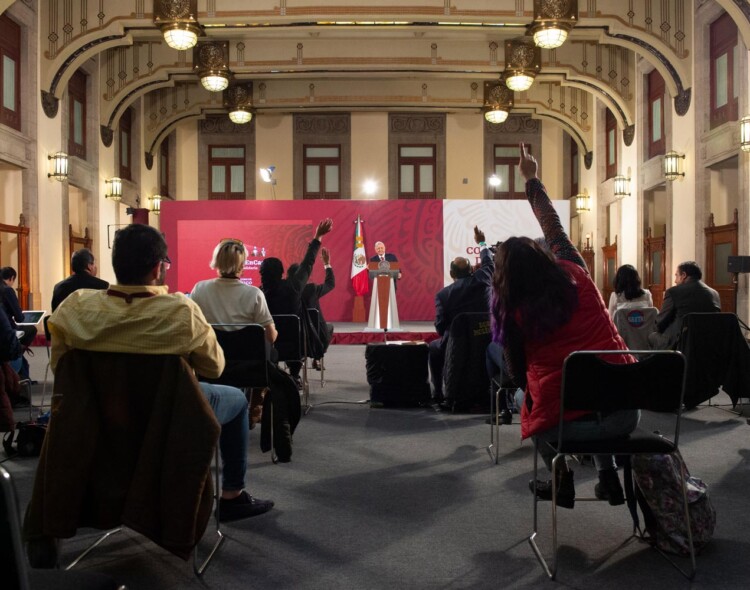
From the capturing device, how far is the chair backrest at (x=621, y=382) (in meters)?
2.29

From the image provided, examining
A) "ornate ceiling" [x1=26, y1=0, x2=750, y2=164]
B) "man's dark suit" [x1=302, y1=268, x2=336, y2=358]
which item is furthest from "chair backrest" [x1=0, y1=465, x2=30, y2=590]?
"ornate ceiling" [x1=26, y1=0, x2=750, y2=164]

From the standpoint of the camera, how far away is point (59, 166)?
11.4 m

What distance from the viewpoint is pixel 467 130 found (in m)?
17.8

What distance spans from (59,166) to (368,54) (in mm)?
6147

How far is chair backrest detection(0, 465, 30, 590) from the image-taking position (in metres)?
0.89

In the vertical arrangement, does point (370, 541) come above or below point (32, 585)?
below

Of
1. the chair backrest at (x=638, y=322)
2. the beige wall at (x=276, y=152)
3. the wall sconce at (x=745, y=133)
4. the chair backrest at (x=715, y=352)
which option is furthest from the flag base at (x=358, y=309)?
the chair backrest at (x=715, y=352)

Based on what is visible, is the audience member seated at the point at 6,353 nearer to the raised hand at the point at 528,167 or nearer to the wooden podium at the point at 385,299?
the raised hand at the point at 528,167

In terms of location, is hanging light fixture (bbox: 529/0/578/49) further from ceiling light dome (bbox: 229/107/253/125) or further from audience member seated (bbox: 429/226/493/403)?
ceiling light dome (bbox: 229/107/253/125)

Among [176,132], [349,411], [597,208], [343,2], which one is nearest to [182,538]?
[349,411]

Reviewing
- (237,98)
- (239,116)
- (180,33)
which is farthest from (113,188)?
(180,33)

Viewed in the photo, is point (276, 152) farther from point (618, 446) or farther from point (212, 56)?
point (618, 446)

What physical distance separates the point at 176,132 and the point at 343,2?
8761mm

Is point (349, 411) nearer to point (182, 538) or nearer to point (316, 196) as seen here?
point (182, 538)
